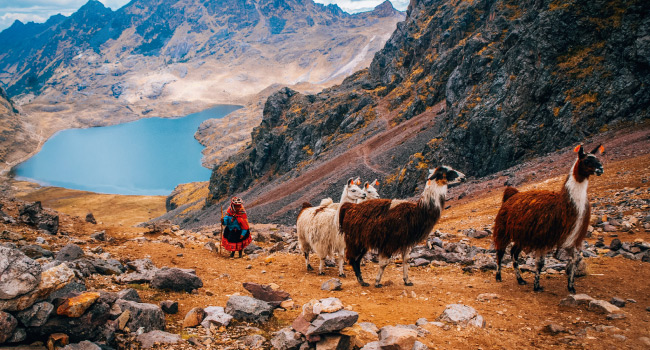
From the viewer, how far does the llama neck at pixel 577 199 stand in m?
6.56

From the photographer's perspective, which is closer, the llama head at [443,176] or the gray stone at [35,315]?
the gray stone at [35,315]

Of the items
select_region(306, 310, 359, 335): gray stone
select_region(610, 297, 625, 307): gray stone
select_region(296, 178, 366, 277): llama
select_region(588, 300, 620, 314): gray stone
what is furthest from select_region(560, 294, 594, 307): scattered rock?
select_region(296, 178, 366, 277): llama

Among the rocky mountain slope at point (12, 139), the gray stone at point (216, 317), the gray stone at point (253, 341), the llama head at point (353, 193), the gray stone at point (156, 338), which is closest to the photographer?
the gray stone at point (156, 338)

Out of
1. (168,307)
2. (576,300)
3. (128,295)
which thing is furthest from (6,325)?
(576,300)

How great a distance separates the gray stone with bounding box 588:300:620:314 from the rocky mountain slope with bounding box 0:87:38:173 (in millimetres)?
173496

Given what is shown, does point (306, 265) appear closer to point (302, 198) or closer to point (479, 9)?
point (302, 198)

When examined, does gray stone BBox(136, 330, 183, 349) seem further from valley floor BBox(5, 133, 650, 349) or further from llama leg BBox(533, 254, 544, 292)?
llama leg BBox(533, 254, 544, 292)

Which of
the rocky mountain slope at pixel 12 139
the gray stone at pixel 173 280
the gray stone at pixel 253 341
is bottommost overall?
the gray stone at pixel 253 341

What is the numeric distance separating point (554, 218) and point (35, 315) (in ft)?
27.8

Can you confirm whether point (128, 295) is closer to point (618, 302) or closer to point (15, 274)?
point (15, 274)

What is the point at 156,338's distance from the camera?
4762 millimetres

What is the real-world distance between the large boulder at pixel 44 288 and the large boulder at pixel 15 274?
60 millimetres

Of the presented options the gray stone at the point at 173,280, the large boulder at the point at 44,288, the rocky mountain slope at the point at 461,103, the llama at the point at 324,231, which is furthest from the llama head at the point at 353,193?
the rocky mountain slope at the point at 461,103

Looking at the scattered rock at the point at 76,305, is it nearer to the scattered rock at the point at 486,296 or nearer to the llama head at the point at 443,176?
the scattered rock at the point at 486,296
